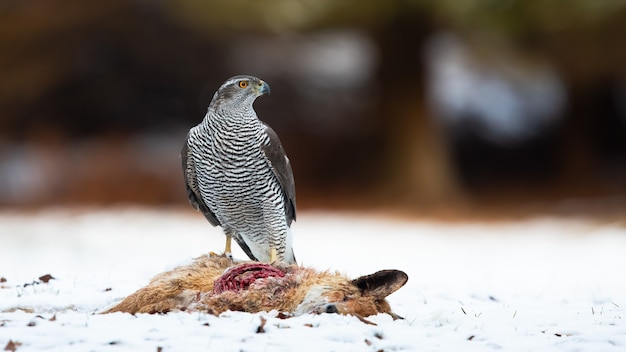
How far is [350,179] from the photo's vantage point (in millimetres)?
18969

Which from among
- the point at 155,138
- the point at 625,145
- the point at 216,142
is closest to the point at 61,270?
the point at 216,142

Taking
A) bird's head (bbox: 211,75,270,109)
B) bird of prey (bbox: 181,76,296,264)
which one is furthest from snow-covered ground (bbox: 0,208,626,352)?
bird's head (bbox: 211,75,270,109)

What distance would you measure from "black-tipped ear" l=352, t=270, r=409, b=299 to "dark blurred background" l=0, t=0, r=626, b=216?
8.83 metres

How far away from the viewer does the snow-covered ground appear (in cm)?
441

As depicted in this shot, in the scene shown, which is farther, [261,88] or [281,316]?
[261,88]

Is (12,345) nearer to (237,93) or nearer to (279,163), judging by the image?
(237,93)

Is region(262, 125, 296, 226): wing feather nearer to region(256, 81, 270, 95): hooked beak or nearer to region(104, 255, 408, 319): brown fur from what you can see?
region(256, 81, 270, 95): hooked beak

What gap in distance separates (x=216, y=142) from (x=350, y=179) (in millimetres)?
13083

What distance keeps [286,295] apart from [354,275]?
368 centimetres

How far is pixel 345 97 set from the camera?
20594 mm

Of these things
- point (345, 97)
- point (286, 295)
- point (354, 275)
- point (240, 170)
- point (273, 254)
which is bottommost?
point (286, 295)

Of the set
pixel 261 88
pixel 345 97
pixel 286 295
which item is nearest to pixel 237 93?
pixel 261 88

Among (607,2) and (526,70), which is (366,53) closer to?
(526,70)

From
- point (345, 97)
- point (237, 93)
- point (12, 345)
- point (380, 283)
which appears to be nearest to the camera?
point (12, 345)
